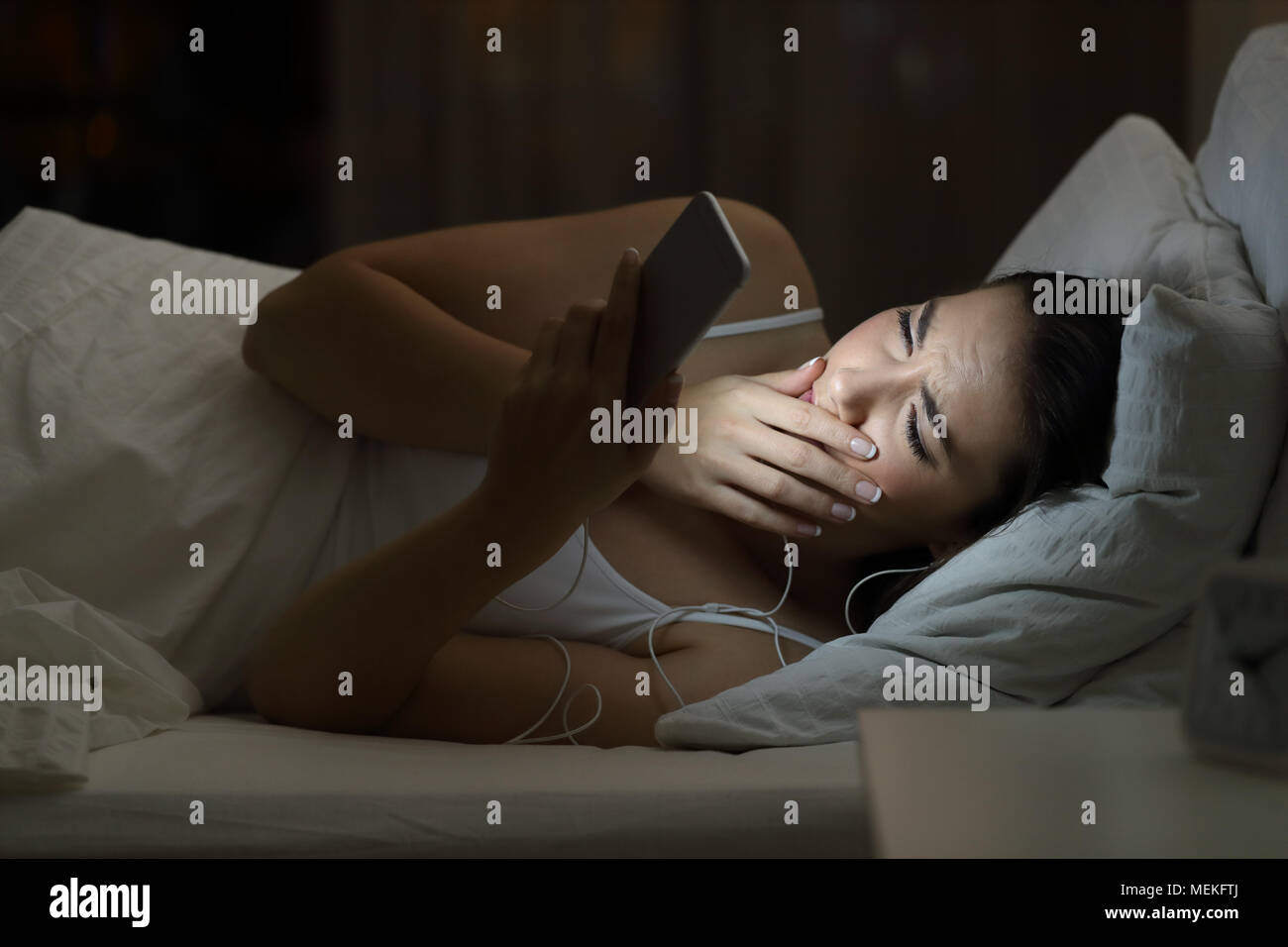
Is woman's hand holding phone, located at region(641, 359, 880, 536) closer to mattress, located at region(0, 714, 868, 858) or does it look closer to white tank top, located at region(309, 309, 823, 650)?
white tank top, located at region(309, 309, 823, 650)

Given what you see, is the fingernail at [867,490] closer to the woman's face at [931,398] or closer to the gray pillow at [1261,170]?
the woman's face at [931,398]

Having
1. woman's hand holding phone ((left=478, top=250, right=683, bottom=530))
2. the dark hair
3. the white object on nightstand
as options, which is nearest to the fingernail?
the dark hair

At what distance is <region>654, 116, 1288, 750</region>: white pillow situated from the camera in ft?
2.55

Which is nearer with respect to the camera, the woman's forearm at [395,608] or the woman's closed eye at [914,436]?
the woman's forearm at [395,608]

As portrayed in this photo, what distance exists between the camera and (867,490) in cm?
87

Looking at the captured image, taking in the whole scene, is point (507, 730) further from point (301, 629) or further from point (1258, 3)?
point (1258, 3)

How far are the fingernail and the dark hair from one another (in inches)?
4.5

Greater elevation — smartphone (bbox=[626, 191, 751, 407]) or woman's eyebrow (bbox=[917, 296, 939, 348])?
woman's eyebrow (bbox=[917, 296, 939, 348])

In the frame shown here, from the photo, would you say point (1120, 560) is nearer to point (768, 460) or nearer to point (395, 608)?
point (768, 460)

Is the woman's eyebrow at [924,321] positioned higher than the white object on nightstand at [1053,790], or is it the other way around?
the woman's eyebrow at [924,321]

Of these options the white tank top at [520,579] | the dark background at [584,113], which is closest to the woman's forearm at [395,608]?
the white tank top at [520,579]

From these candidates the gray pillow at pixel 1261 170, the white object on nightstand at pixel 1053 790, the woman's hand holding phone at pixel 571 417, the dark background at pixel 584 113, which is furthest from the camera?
the dark background at pixel 584 113

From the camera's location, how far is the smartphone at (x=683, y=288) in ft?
1.95
